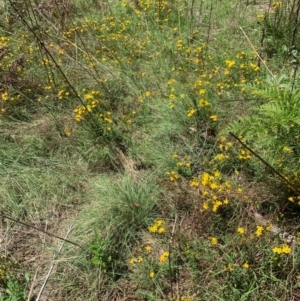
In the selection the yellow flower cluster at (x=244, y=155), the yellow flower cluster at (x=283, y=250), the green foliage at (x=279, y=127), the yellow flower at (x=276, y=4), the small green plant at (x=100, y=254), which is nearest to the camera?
the yellow flower cluster at (x=283, y=250)

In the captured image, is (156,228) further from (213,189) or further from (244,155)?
(244,155)

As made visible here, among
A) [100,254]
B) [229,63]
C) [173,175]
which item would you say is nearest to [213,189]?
[173,175]

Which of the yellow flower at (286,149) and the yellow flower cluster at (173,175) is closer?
the yellow flower at (286,149)

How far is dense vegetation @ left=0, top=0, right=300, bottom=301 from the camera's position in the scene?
2311mm

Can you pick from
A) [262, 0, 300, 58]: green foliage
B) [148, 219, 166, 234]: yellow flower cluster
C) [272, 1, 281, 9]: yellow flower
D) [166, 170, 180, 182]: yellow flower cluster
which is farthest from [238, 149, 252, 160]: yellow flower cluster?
[272, 1, 281, 9]: yellow flower

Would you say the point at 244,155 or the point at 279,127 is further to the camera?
the point at 244,155

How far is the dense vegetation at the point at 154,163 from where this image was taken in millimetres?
2311

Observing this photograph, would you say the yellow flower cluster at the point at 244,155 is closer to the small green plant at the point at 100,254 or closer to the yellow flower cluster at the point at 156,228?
the yellow flower cluster at the point at 156,228

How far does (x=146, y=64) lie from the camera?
385 cm

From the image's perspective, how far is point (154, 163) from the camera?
295cm

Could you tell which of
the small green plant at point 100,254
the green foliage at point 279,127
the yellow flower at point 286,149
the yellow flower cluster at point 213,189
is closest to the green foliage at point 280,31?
the green foliage at point 279,127

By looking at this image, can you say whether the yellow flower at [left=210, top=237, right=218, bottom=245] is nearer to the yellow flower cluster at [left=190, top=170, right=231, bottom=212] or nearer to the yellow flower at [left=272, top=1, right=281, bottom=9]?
the yellow flower cluster at [left=190, top=170, right=231, bottom=212]

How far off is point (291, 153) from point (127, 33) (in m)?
2.55

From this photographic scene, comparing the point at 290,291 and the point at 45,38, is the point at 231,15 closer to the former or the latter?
the point at 45,38
